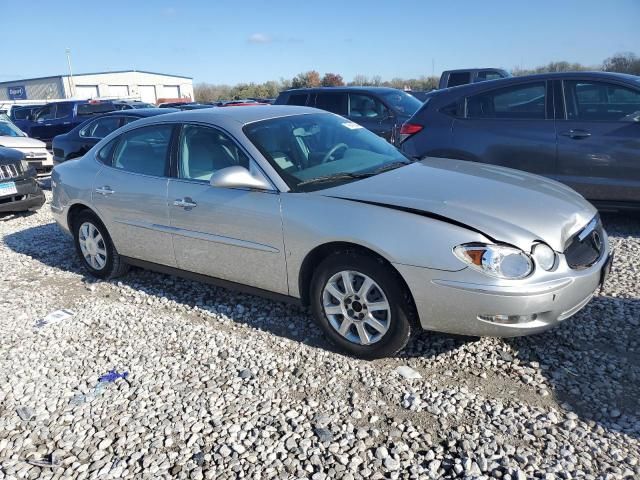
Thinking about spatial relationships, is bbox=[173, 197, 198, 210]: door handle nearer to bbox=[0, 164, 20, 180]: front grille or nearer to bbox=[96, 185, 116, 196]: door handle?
bbox=[96, 185, 116, 196]: door handle

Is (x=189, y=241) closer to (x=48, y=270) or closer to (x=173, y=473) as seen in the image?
(x=173, y=473)

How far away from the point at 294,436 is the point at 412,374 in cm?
89

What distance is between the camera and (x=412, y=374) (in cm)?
330

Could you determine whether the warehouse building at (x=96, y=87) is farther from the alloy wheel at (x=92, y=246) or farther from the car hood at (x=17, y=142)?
the alloy wheel at (x=92, y=246)

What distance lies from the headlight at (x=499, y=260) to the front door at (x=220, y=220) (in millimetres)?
1302

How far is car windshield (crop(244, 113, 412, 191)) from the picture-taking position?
3.79m

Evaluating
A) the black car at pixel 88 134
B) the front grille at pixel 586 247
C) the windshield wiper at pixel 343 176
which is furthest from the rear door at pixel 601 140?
the black car at pixel 88 134

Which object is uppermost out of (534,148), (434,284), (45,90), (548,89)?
(45,90)

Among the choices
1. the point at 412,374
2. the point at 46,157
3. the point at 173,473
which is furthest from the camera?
the point at 46,157

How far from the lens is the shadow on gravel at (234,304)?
12.0 ft

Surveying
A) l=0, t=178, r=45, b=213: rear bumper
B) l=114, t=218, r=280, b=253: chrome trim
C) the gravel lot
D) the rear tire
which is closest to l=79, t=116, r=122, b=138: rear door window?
l=0, t=178, r=45, b=213: rear bumper

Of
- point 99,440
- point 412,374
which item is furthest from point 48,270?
point 412,374

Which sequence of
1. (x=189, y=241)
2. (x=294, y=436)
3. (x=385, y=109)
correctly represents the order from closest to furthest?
(x=294, y=436) < (x=189, y=241) < (x=385, y=109)

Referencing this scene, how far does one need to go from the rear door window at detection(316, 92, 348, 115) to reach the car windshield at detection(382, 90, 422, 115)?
2.45 ft
